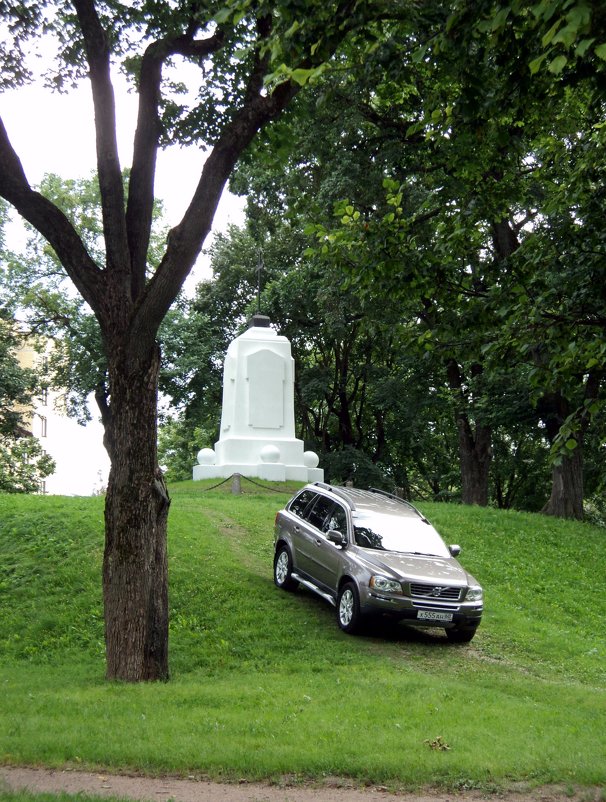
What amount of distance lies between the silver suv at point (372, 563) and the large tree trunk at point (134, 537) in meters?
3.32

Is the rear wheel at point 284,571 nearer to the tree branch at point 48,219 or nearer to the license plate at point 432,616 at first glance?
the license plate at point 432,616

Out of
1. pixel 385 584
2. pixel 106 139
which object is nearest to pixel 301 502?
pixel 385 584

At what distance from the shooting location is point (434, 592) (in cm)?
1269

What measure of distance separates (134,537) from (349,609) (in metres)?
3.95

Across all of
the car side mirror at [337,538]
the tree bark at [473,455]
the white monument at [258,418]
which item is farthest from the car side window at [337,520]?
the tree bark at [473,455]

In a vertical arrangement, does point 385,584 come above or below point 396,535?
below

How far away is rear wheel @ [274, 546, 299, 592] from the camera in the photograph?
1496 cm

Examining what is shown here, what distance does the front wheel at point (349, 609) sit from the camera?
1267 centimetres

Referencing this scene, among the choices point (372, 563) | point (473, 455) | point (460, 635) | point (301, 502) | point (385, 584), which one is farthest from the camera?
point (473, 455)

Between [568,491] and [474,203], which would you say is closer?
[474,203]

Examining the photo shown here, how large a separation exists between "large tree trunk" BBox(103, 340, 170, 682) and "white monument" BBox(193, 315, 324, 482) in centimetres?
1721

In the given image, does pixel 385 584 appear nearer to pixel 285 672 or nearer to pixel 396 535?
pixel 396 535

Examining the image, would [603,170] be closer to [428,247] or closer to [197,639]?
[428,247]

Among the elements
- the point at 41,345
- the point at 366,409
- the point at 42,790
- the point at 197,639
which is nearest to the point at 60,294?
the point at 41,345
